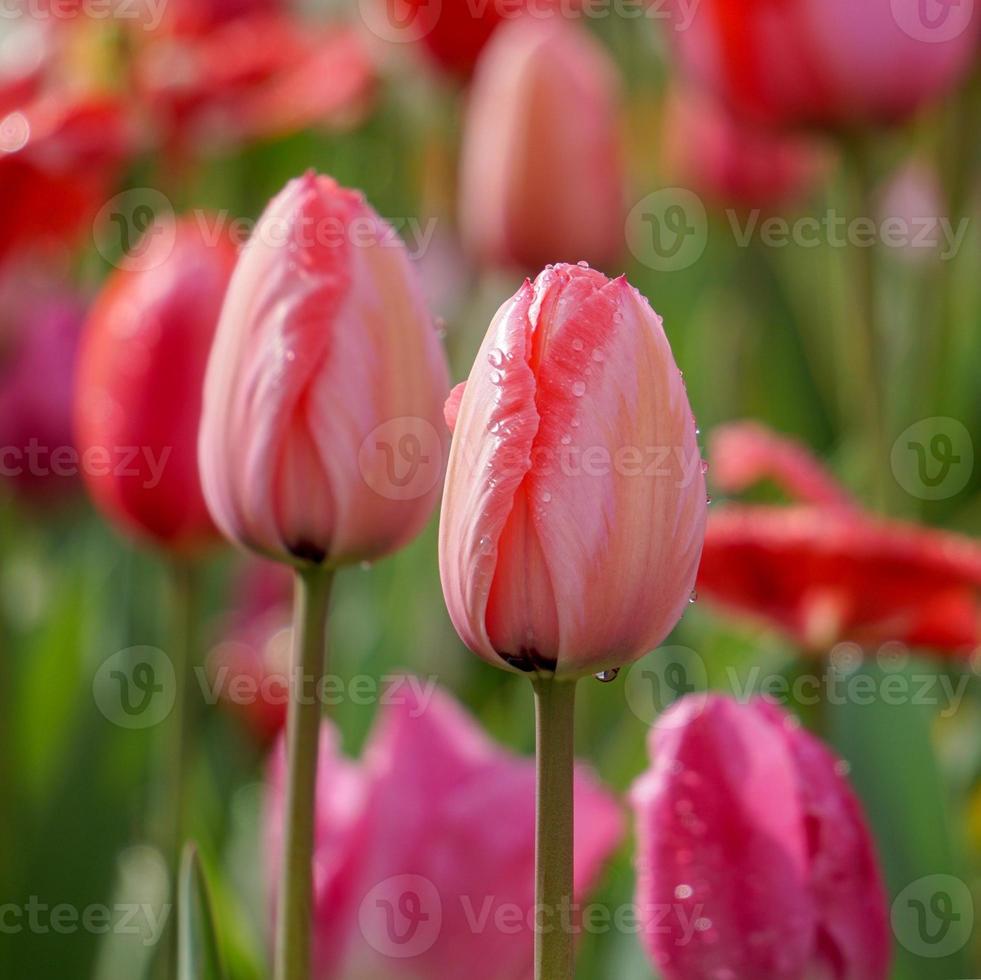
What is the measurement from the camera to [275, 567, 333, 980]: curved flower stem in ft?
1.66

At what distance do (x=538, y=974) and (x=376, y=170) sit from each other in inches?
50.6

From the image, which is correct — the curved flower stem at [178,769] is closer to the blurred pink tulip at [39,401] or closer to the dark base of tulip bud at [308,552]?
the dark base of tulip bud at [308,552]

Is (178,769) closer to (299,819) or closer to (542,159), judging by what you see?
(299,819)

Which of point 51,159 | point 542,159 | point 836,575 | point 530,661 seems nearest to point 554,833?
point 530,661

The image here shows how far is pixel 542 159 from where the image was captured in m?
1.15

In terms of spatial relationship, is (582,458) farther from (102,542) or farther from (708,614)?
(102,542)

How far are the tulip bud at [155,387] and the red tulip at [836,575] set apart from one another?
25 cm

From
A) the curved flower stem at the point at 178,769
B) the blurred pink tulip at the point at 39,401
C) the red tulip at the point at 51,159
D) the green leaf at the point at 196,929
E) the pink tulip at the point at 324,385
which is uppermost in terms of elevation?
the red tulip at the point at 51,159

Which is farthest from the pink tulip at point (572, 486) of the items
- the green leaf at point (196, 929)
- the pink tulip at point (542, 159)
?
the pink tulip at point (542, 159)

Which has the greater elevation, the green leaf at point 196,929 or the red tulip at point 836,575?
the red tulip at point 836,575

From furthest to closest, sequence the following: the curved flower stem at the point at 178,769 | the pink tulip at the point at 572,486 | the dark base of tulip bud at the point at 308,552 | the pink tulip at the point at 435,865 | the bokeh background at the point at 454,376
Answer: the bokeh background at the point at 454,376
the curved flower stem at the point at 178,769
the pink tulip at the point at 435,865
the dark base of tulip bud at the point at 308,552
the pink tulip at the point at 572,486

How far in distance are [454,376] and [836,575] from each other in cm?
63

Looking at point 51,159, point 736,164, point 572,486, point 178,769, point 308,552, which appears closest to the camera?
point 572,486

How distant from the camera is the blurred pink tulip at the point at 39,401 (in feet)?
3.90
